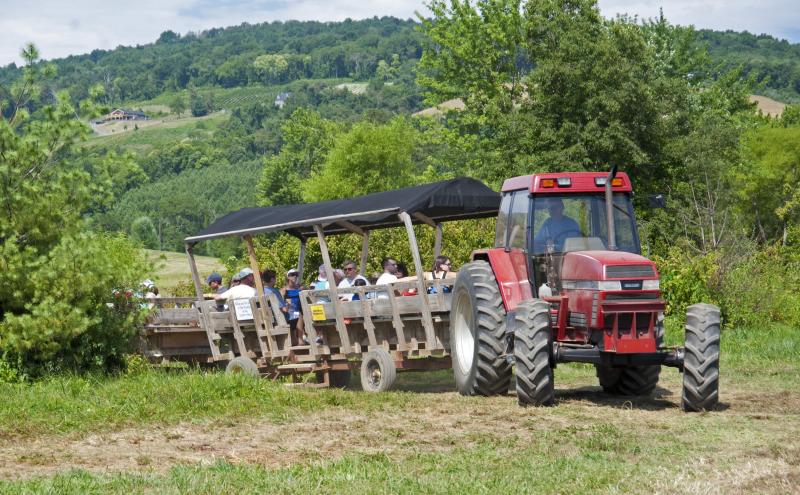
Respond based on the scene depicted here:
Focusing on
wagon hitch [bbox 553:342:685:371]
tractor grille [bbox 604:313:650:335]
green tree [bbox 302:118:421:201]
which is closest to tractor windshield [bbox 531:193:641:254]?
tractor grille [bbox 604:313:650:335]

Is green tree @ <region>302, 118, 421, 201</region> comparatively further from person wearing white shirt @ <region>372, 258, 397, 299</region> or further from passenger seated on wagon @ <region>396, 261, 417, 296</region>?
person wearing white shirt @ <region>372, 258, 397, 299</region>

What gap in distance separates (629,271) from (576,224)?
4.05 feet

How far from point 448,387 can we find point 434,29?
37693 mm

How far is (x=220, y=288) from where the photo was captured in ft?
63.2

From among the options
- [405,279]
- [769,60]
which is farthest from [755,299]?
[769,60]

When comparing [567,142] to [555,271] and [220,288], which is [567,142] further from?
[555,271]

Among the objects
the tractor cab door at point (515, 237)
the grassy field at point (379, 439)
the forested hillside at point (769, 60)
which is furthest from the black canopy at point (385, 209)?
the forested hillside at point (769, 60)

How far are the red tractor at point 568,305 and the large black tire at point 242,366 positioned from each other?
12.6 ft

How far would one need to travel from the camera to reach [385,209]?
14359mm

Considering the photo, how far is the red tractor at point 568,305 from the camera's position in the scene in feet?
38.0

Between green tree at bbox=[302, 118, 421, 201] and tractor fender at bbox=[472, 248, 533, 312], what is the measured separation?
4941cm

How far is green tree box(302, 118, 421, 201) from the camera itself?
63031 mm

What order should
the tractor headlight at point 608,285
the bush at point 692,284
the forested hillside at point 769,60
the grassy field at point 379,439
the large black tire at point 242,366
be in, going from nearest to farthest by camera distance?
the grassy field at point 379,439
the tractor headlight at point 608,285
the large black tire at point 242,366
the bush at point 692,284
the forested hillside at point 769,60

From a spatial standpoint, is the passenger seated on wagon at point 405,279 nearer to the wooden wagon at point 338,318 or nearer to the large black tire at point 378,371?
the wooden wagon at point 338,318
